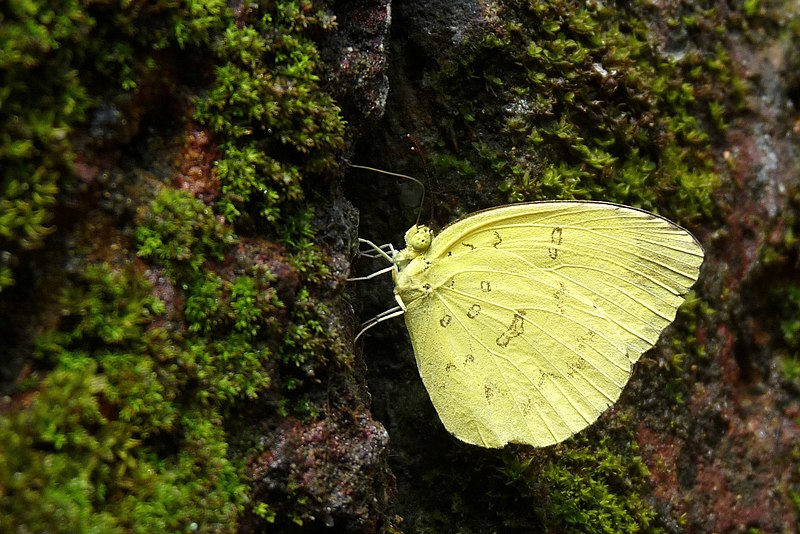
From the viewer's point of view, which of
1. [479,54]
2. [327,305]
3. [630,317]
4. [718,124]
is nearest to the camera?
[327,305]

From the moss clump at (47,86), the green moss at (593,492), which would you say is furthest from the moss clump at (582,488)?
the moss clump at (47,86)

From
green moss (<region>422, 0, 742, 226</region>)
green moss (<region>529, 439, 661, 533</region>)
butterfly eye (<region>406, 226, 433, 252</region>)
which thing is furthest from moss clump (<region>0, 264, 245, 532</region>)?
green moss (<region>422, 0, 742, 226</region>)

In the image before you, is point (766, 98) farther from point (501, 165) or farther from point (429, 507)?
point (429, 507)

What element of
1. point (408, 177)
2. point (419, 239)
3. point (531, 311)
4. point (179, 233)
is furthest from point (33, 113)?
point (531, 311)

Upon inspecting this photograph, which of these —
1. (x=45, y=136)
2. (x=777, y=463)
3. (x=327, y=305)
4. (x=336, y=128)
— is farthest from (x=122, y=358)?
(x=777, y=463)

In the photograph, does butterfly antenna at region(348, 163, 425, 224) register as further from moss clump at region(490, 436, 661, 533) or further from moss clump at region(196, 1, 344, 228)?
moss clump at region(490, 436, 661, 533)

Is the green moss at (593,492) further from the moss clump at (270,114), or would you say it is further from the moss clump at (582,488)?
the moss clump at (270,114)
